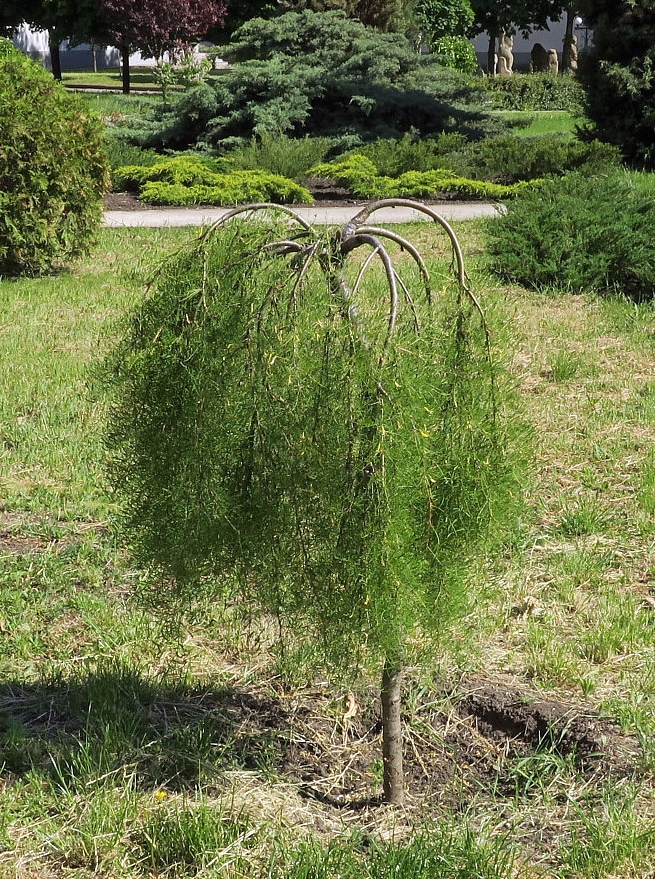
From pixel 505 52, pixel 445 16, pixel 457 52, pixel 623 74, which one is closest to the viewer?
pixel 623 74

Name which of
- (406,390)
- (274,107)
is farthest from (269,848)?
(274,107)

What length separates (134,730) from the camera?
279 centimetres

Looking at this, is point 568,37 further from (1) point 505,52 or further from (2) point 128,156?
(2) point 128,156

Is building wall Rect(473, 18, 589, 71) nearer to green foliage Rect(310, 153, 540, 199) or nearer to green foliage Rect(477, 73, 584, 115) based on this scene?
green foliage Rect(477, 73, 584, 115)

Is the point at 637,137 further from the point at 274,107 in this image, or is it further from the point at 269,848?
the point at 269,848

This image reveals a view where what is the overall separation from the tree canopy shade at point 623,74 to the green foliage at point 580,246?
23.1ft

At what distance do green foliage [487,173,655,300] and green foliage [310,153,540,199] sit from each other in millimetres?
3712

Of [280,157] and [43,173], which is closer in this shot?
[43,173]

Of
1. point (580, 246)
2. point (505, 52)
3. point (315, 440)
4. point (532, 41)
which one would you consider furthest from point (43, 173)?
point (532, 41)

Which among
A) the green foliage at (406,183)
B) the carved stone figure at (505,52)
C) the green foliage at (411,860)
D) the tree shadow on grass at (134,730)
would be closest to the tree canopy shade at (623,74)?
the green foliage at (406,183)

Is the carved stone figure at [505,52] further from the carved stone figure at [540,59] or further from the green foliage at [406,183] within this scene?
the green foliage at [406,183]

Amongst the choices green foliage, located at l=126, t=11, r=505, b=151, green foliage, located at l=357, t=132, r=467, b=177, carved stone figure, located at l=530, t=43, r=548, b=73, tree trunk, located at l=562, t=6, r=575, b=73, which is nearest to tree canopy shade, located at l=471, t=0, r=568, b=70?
tree trunk, located at l=562, t=6, r=575, b=73

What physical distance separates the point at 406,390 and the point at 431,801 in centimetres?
120

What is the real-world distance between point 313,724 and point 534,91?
3048 cm
